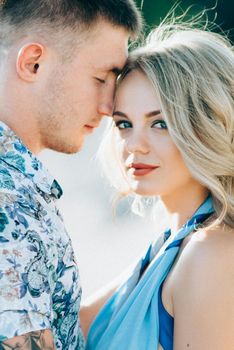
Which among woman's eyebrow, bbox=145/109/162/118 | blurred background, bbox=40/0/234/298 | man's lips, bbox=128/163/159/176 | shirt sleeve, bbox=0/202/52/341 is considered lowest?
blurred background, bbox=40/0/234/298

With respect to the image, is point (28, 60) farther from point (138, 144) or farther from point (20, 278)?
point (20, 278)

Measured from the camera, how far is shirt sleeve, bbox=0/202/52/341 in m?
1.73

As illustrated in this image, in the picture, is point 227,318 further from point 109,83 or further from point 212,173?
point 109,83

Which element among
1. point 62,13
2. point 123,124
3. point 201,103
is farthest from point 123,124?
point 62,13

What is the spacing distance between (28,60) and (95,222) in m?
4.55

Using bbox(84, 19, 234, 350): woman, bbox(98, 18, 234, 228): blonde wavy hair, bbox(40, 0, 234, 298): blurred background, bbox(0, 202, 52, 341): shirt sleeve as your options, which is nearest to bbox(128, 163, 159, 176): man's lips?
bbox(84, 19, 234, 350): woman

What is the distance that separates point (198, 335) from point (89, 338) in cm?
58

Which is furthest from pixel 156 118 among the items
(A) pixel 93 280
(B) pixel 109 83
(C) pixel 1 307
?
(A) pixel 93 280

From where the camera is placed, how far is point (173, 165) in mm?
2643

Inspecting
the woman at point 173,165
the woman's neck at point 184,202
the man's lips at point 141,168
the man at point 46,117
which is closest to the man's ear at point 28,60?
the man at point 46,117

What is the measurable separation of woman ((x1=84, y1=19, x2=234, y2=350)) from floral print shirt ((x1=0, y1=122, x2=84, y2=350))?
0.27 meters

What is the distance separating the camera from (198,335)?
224 cm

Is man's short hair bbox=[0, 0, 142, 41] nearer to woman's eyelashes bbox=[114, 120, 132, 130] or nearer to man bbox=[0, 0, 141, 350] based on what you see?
man bbox=[0, 0, 141, 350]

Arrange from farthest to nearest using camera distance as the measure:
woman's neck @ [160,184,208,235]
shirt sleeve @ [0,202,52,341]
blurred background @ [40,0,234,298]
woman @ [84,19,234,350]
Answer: blurred background @ [40,0,234,298]
woman's neck @ [160,184,208,235]
woman @ [84,19,234,350]
shirt sleeve @ [0,202,52,341]
